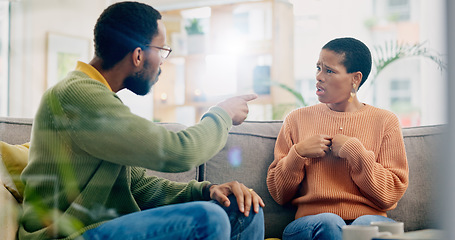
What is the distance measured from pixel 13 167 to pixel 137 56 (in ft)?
1.31

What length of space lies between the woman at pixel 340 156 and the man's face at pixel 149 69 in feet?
1.36

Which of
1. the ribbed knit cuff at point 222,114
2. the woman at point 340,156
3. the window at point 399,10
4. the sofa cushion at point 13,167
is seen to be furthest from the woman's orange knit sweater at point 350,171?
the sofa cushion at point 13,167

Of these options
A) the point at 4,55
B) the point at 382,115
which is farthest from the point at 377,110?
the point at 4,55

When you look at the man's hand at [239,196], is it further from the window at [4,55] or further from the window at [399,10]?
the window at [4,55]

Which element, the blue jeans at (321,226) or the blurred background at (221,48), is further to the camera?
the blurred background at (221,48)

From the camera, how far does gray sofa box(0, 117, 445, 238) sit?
119 cm

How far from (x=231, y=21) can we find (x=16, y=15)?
3.46ft

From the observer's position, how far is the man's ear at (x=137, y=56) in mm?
834

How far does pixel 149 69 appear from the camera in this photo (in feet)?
2.82

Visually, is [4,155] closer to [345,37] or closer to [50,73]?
[345,37]

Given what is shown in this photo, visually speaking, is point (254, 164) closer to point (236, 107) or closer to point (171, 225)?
point (236, 107)

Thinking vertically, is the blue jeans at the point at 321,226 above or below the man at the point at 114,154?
below

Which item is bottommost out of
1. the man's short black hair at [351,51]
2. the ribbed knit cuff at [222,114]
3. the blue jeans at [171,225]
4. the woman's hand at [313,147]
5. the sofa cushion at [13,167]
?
the blue jeans at [171,225]

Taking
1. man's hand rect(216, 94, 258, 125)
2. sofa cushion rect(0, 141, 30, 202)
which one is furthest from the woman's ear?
sofa cushion rect(0, 141, 30, 202)
